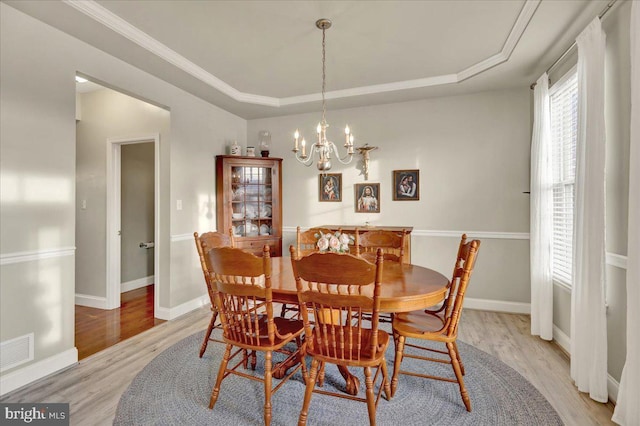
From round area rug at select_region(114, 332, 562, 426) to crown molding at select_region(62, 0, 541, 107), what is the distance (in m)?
2.69

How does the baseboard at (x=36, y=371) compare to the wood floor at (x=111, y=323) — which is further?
the wood floor at (x=111, y=323)

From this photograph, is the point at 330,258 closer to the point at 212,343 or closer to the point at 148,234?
the point at 212,343

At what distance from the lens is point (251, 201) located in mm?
4555

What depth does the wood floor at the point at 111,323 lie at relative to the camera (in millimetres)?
2977

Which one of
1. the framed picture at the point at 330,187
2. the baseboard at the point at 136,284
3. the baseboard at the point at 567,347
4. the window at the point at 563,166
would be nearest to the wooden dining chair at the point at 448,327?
the baseboard at the point at 567,347

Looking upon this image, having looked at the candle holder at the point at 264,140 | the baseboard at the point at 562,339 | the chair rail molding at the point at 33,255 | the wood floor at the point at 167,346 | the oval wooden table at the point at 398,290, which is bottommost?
the wood floor at the point at 167,346

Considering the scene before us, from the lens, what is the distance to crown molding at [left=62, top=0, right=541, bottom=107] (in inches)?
91.3

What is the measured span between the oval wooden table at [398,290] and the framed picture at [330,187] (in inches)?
85.6

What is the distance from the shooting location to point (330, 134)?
14.9 ft

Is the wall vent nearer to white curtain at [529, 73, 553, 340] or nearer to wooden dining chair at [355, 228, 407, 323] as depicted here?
wooden dining chair at [355, 228, 407, 323]

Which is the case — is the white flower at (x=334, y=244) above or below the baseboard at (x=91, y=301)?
above
